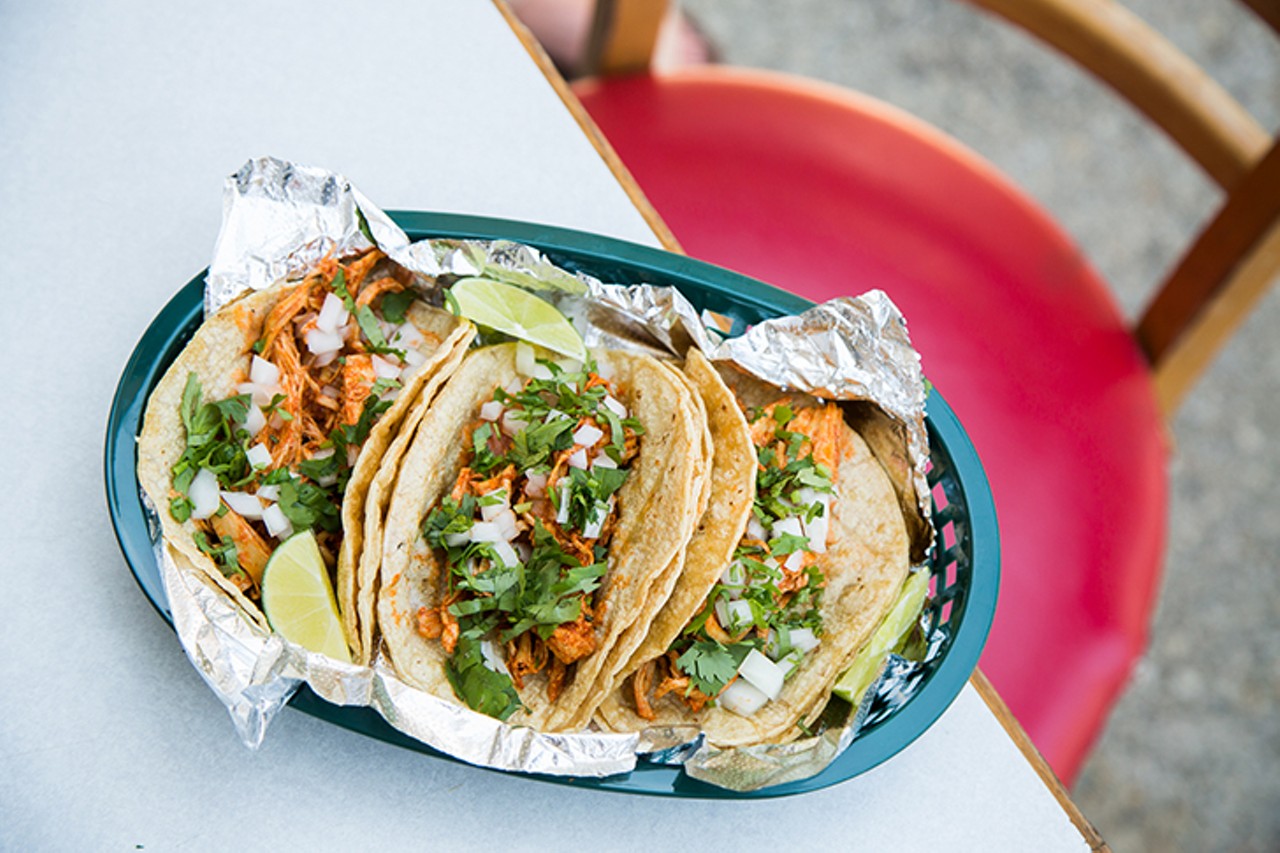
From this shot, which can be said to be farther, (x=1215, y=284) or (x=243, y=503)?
(x=1215, y=284)

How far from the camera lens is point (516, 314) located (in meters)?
1.49

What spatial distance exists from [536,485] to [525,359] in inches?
7.1

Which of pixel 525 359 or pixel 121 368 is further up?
pixel 525 359

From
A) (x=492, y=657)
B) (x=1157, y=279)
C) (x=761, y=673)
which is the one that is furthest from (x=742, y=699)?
(x=1157, y=279)

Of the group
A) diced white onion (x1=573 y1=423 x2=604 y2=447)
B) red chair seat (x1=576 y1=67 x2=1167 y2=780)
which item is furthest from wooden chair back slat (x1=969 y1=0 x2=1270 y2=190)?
diced white onion (x1=573 y1=423 x2=604 y2=447)

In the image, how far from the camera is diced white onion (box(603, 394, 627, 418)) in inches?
59.4

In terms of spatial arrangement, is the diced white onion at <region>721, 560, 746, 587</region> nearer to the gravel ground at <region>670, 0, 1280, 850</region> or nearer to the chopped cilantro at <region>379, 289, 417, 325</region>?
the chopped cilantro at <region>379, 289, 417, 325</region>

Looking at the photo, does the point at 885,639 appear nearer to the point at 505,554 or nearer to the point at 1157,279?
the point at 505,554

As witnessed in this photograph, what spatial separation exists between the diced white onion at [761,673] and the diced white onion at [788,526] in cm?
16

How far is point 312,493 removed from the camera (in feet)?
4.63

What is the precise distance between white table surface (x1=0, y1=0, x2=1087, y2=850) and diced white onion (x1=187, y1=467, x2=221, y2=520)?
0.60ft

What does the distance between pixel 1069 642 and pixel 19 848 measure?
1.58 metres

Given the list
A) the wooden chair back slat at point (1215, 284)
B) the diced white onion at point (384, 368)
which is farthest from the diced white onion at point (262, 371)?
the wooden chair back slat at point (1215, 284)

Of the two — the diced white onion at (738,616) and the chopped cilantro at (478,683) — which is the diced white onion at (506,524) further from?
the diced white onion at (738,616)
